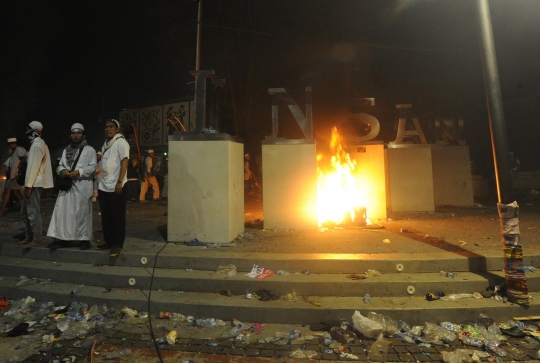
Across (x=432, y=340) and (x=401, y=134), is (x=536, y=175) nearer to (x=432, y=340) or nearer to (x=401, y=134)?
(x=401, y=134)

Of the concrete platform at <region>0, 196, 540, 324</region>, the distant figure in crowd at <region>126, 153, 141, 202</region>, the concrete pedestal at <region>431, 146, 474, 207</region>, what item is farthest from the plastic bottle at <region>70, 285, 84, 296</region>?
the concrete pedestal at <region>431, 146, 474, 207</region>

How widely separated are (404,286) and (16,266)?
20.1ft

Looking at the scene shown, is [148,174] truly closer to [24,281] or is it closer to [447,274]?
[24,281]

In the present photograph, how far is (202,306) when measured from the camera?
4.15 meters

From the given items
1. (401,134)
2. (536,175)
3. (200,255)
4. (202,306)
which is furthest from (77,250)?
(536,175)

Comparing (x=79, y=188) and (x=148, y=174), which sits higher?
(x=148, y=174)

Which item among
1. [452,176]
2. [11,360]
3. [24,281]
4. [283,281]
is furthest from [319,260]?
[452,176]

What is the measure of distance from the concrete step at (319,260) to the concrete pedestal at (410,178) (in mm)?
4915

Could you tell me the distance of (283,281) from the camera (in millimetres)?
4438

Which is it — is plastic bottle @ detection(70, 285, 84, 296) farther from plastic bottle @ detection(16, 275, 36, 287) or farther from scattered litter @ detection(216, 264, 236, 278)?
scattered litter @ detection(216, 264, 236, 278)

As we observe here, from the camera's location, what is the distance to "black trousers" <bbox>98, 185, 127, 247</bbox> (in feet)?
17.4

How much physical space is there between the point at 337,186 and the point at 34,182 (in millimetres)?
6830

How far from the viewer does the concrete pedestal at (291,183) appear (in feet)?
23.4

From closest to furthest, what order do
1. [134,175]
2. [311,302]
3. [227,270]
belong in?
[311,302] < [227,270] < [134,175]
